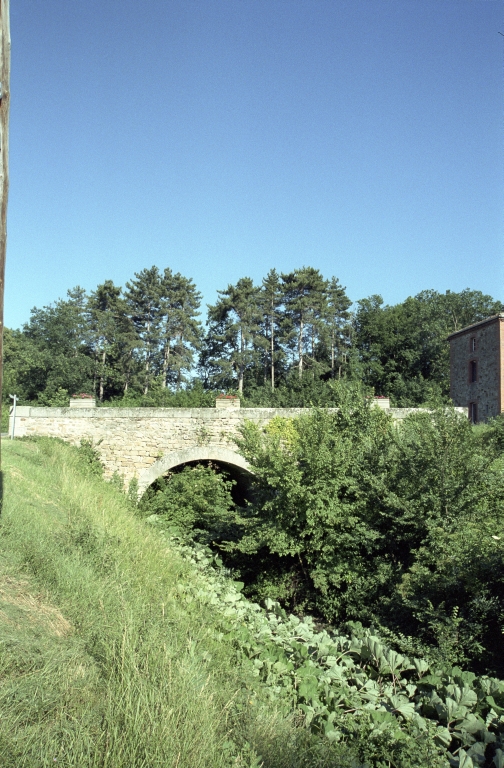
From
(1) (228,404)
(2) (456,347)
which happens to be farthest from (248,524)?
(2) (456,347)

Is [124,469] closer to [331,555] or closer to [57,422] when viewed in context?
[57,422]

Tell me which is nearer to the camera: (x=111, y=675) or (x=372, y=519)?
(x=111, y=675)

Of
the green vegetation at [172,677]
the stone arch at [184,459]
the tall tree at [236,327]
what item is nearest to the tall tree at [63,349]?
the tall tree at [236,327]

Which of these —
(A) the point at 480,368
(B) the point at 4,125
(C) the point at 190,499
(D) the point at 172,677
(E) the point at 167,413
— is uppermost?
(A) the point at 480,368

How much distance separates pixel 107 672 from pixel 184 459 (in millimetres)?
11387

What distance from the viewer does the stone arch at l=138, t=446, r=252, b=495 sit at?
14.4 meters

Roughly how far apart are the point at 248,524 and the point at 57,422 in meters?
6.36

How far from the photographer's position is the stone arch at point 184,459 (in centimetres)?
1441

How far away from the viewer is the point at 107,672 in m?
3.08

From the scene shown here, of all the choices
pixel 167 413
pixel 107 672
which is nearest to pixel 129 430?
pixel 167 413

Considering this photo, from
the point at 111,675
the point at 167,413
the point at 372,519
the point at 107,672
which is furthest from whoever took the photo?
the point at 167,413

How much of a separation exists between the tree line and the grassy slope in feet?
104

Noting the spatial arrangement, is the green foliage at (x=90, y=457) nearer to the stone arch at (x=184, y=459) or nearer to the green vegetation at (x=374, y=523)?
the stone arch at (x=184, y=459)

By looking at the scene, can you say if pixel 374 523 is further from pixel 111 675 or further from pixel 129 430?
pixel 111 675
